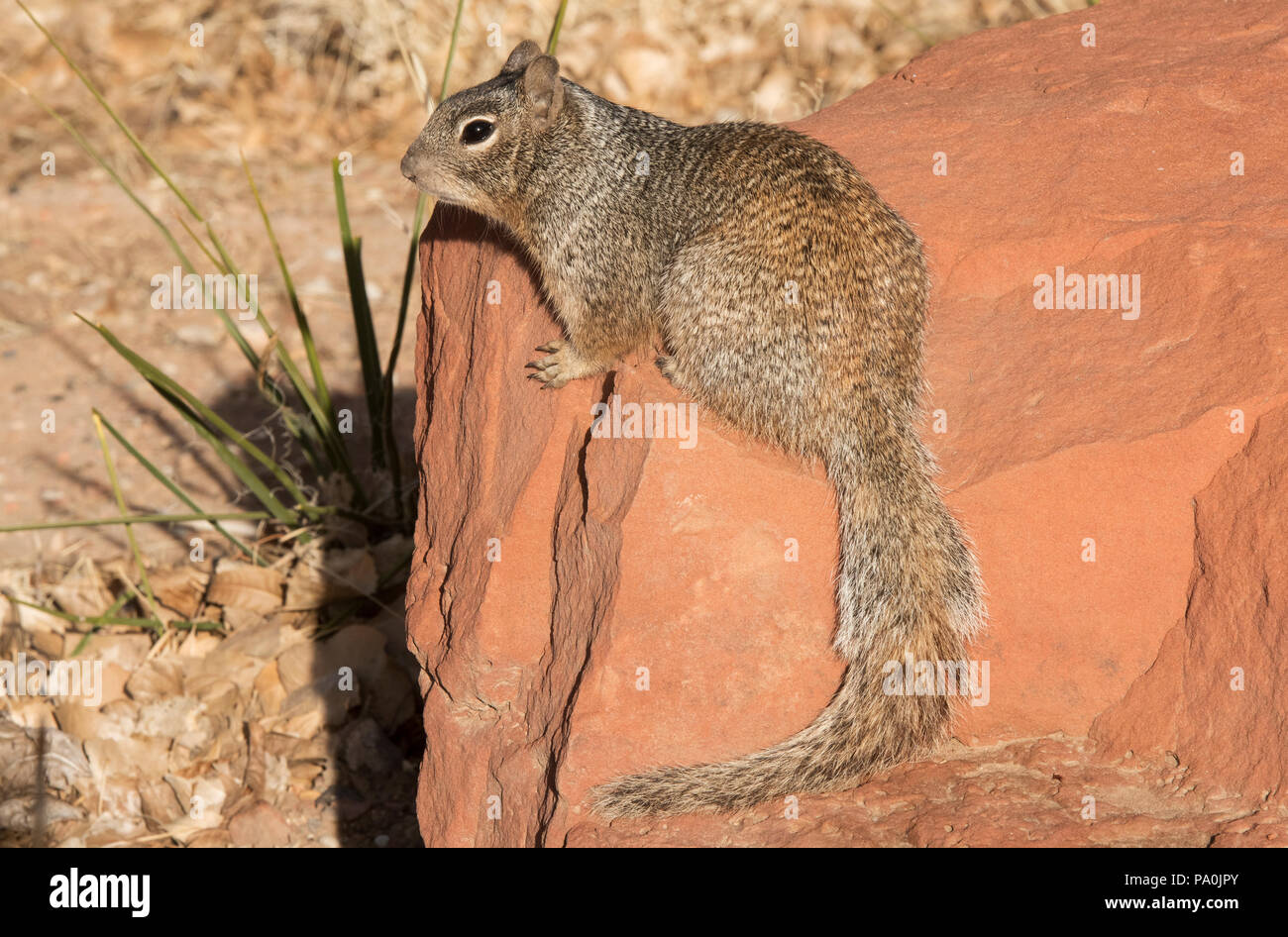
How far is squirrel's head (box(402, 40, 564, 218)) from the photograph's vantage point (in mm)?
4719

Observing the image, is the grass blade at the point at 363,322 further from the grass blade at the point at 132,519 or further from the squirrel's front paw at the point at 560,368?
the squirrel's front paw at the point at 560,368

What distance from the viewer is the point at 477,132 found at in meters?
4.76

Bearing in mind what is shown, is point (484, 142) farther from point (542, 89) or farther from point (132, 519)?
point (132, 519)

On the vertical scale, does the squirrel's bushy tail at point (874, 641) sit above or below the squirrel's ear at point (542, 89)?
below

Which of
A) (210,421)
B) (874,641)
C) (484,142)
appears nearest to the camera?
(874,641)

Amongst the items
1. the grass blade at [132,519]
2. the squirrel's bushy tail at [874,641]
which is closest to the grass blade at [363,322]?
the grass blade at [132,519]

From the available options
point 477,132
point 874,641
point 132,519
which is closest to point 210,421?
point 132,519

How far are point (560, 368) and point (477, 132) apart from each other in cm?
103

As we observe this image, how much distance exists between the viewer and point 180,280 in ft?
30.1

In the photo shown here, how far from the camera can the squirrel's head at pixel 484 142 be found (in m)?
4.72

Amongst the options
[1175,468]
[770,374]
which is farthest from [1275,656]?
[770,374]

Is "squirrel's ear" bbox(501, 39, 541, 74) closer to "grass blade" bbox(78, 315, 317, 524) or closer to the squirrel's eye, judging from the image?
the squirrel's eye

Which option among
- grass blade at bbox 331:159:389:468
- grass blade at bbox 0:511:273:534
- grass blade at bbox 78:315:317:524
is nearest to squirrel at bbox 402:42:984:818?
grass blade at bbox 331:159:389:468

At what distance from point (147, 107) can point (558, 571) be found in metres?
8.75
